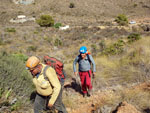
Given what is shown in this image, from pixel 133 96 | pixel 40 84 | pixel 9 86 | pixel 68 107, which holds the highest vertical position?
pixel 40 84

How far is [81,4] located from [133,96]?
47.2 metres

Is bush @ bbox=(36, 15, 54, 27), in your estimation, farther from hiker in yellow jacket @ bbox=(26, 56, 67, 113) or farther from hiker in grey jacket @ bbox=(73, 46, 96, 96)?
hiker in yellow jacket @ bbox=(26, 56, 67, 113)

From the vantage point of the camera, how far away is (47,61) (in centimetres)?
227

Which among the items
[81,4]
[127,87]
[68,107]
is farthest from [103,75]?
[81,4]

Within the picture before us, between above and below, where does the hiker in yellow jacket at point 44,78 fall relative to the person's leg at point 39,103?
above

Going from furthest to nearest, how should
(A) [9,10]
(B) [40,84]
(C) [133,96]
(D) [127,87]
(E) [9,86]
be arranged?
(A) [9,10], (D) [127,87], (C) [133,96], (E) [9,86], (B) [40,84]

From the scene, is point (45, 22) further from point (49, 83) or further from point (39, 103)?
point (49, 83)

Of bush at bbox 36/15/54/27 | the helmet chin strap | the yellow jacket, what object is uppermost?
bush at bbox 36/15/54/27

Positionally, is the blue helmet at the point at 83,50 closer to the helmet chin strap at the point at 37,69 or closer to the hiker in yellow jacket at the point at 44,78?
the hiker in yellow jacket at the point at 44,78

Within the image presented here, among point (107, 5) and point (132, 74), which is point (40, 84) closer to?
point (132, 74)

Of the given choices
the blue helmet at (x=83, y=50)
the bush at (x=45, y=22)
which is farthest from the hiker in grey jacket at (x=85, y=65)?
the bush at (x=45, y=22)

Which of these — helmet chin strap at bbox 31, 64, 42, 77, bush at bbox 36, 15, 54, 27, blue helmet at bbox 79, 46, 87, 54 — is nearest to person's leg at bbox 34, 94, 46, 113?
helmet chin strap at bbox 31, 64, 42, 77

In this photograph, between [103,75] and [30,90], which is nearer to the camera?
[30,90]

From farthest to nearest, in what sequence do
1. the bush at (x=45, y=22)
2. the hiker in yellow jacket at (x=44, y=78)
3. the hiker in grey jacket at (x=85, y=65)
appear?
the bush at (x=45, y=22) < the hiker in grey jacket at (x=85, y=65) < the hiker in yellow jacket at (x=44, y=78)
